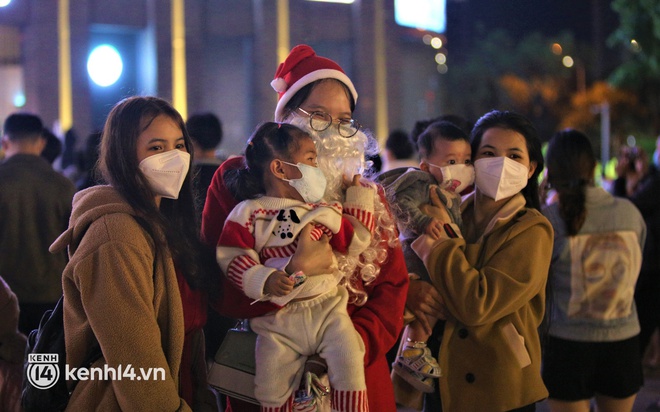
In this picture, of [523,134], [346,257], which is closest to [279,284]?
[346,257]

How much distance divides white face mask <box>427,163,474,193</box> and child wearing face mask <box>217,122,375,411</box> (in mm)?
689

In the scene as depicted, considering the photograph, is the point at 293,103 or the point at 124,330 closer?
the point at 124,330

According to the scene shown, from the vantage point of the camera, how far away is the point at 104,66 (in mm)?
15516

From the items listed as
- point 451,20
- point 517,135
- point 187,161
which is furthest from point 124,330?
point 451,20

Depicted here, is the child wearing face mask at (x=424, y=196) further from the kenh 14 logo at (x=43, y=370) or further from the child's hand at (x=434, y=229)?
the kenh 14 logo at (x=43, y=370)

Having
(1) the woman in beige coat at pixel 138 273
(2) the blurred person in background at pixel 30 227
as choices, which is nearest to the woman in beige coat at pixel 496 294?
(1) the woman in beige coat at pixel 138 273

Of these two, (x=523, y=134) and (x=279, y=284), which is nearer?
(x=279, y=284)

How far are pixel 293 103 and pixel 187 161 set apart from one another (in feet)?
1.81

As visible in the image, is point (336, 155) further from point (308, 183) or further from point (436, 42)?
point (436, 42)

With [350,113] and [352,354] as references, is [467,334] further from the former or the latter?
[350,113]

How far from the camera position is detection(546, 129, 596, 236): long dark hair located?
414cm

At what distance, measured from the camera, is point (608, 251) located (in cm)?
411

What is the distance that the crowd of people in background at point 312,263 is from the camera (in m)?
2.29

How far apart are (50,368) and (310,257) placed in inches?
35.2
